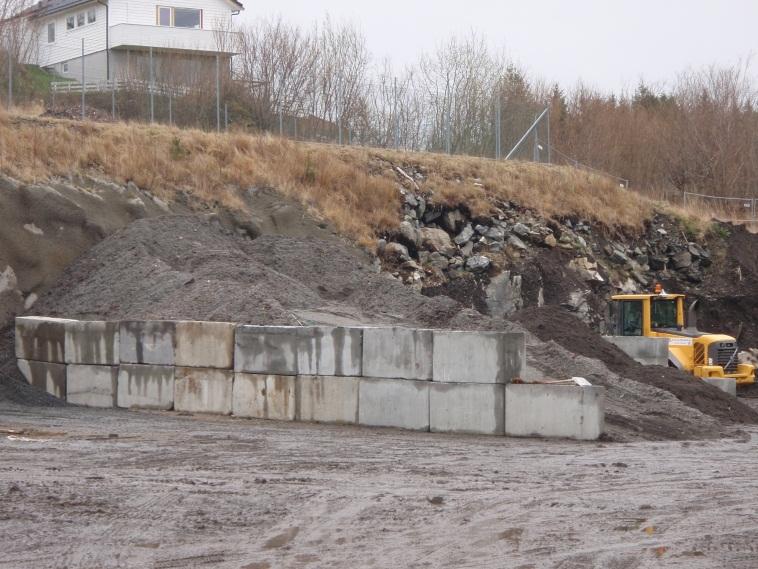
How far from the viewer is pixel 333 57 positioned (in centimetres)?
4175

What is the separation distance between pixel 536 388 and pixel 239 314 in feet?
15.9

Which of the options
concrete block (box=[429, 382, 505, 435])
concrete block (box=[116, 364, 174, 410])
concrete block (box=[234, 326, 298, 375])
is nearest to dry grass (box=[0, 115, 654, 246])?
concrete block (box=[116, 364, 174, 410])

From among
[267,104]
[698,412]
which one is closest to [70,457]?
[698,412]

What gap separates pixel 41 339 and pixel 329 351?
17.0 ft

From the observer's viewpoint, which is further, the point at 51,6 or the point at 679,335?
the point at 51,6

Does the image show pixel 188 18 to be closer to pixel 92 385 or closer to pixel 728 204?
pixel 728 204

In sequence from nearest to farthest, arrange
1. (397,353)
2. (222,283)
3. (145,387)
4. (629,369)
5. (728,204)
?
(397,353) < (145,387) < (222,283) < (629,369) < (728,204)

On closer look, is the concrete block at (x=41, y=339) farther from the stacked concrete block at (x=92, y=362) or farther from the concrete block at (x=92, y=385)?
the concrete block at (x=92, y=385)

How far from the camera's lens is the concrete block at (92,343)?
1558 centimetres

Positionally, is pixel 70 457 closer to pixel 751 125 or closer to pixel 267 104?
pixel 267 104

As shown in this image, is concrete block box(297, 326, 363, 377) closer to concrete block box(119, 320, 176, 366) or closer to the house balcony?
concrete block box(119, 320, 176, 366)

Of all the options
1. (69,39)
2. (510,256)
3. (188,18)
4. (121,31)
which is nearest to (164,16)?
(188,18)

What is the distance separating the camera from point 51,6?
56.6 meters

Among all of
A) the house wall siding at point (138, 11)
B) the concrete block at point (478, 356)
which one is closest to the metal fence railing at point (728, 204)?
the house wall siding at point (138, 11)
